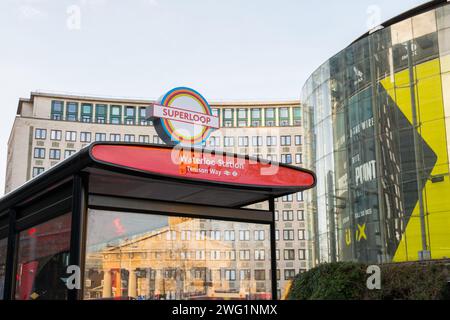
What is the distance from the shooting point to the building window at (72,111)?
3735 inches

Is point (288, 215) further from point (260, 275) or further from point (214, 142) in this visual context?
point (260, 275)

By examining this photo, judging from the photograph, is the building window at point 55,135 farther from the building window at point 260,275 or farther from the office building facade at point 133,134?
the building window at point 260,275

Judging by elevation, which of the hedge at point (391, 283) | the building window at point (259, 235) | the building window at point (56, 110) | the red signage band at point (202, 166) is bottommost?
the hedge at point (391, 283)

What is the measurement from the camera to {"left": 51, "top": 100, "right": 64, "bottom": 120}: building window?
93750 mm

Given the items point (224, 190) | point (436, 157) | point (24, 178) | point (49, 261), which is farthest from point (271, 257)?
point (24, 178)

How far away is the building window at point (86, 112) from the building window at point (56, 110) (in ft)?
10.9

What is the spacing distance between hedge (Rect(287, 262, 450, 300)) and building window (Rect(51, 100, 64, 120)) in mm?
86078

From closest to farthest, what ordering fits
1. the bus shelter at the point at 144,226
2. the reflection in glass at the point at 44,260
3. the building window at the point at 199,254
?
1. the bus shelter at the point at 144,226
2. the reflection in glass at the point at 44,260
3. the building window at the point at 199,254

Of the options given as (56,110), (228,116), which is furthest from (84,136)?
(228,116)

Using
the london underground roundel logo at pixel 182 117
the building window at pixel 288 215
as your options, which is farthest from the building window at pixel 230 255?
the building window at pixel 288 215

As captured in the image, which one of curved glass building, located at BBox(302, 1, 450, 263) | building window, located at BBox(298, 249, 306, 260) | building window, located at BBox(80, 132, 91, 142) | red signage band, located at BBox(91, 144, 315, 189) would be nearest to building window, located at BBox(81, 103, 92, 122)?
building window, located at BBox(80, 132, 91, 142)

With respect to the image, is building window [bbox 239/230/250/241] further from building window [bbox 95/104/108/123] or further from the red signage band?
building window [bbox 95/104/108/123]
